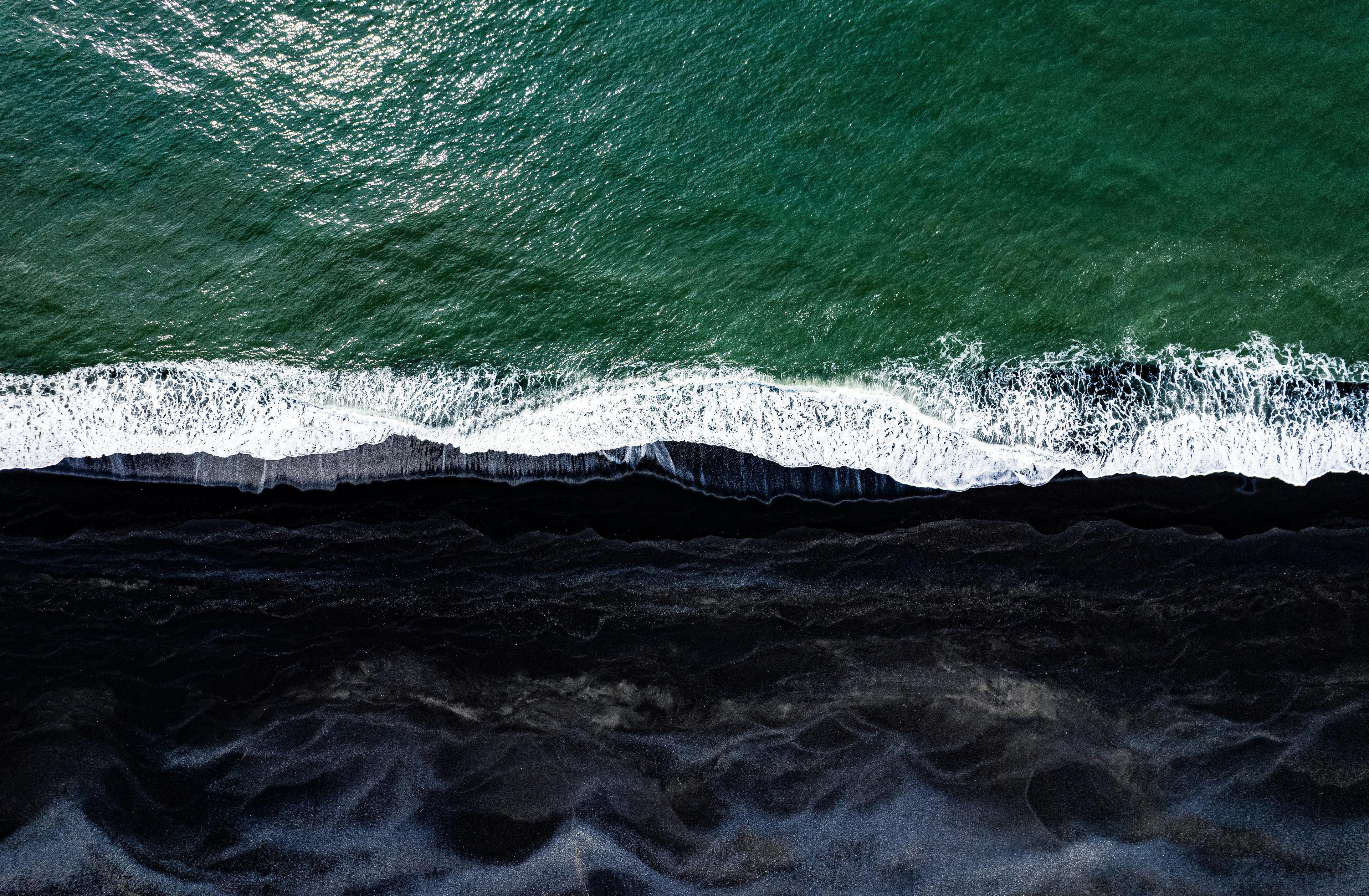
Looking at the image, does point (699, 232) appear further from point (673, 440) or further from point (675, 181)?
point (673, 440)

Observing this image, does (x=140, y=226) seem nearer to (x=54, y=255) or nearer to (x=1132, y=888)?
(x=54, y=255)

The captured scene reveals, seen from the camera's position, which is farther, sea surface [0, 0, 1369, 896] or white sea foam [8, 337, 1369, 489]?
white sea foam [8, 337, 1369, 489]

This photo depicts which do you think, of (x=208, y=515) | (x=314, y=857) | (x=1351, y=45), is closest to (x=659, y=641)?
(x=314, y=857)

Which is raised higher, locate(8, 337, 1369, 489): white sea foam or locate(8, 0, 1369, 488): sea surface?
locate(8, 0, 1369, 488): sea surface

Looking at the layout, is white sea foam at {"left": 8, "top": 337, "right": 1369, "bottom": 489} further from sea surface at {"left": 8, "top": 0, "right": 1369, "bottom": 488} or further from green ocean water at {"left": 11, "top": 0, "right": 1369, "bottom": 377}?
green ocean water at {"left": 11, "top": 0, "right": 1369, "bottom": 377}

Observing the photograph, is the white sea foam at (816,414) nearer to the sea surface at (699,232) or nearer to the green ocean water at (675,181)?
the sea surface at (699,232)

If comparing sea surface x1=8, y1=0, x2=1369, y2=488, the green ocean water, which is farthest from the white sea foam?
the green ocean water
